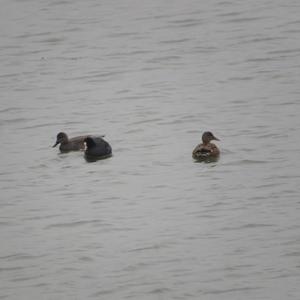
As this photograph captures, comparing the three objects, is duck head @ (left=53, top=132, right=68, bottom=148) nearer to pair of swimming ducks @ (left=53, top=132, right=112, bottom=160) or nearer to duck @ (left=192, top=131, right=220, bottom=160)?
pair of swimming ducks @ (left=53, top=132, right=112, bottom=160)

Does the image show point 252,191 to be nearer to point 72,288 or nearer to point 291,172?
point 291,172

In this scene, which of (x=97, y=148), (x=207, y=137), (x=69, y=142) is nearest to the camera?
(x=207, y=137)

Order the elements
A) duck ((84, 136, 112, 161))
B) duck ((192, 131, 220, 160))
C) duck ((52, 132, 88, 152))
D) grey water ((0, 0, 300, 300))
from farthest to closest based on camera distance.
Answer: duck ((52, 132, 88, 152))
duck ((84, 136, 112, 161))
duck ((192, 131, 220, 160))
grey water ((0, 0, 300, 300))

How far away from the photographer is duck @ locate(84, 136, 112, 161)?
17688mm

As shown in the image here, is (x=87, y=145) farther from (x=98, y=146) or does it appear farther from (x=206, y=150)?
(x=206, y=150)

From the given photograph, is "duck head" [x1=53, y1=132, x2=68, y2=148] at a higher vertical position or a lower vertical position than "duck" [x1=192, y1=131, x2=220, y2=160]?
higher

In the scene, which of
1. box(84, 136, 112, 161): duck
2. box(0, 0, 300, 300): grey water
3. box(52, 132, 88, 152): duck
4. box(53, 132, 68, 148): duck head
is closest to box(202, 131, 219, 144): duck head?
box(0, 0, 300, 300): grey water

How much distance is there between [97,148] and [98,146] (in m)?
0.04

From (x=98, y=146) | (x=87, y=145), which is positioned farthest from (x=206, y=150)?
(x=87, y=145)

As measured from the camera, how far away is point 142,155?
1767 cm

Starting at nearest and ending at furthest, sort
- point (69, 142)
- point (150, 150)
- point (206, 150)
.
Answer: point (206, 150) < point (150, 150) < point (69, 142)

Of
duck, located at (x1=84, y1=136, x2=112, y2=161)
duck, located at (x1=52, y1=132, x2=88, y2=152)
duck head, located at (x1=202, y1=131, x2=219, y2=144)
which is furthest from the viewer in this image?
duck, located at (x1=52, y1=132, x2=88, y2=152)

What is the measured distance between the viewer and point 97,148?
58.1 feet

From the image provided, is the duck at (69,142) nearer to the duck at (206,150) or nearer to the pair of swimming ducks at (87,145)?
the pair of swimming ducks at (87,145)
